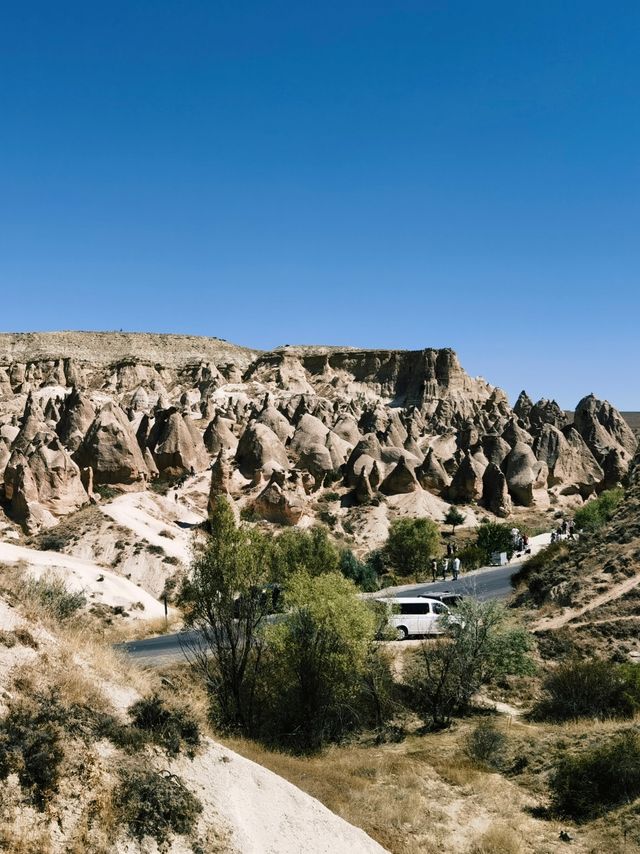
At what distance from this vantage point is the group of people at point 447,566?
113 feet

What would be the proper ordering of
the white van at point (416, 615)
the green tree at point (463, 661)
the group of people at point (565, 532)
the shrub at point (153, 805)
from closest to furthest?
the shrub at point (153, 805), the green tree at point (463, 661), the white van at point (416, 615), the group of people at point (565, 532)

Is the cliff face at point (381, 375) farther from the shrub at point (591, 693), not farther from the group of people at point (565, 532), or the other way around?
the shrub at point (591, 693)

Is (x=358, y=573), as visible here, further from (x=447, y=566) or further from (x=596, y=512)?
(x=596, y=512)

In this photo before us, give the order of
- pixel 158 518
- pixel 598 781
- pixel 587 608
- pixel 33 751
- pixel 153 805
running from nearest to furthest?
pixel 33 751
pixel 153 805
pixel 598 781
pixel 587 608
pixel 158 518

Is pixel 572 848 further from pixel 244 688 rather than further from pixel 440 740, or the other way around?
pixel 244 688

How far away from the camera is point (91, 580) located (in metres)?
29.5

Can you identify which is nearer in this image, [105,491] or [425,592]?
[425,592]

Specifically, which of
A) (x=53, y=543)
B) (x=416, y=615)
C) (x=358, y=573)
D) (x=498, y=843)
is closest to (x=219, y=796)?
(x=498, y=843)

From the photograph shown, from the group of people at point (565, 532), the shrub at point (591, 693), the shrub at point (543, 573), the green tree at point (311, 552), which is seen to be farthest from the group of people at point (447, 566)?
the shrub at point (591, 693)

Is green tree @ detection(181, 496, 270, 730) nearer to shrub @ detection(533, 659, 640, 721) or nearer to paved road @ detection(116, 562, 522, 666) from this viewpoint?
paved road @ detection(116, 562, 522, 666)

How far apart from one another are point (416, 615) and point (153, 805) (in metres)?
15.2

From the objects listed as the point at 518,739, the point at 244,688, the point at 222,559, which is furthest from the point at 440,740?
the point at 222,559

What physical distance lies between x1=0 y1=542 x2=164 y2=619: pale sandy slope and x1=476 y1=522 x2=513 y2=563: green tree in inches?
751

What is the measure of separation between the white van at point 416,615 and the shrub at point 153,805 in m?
13.8
